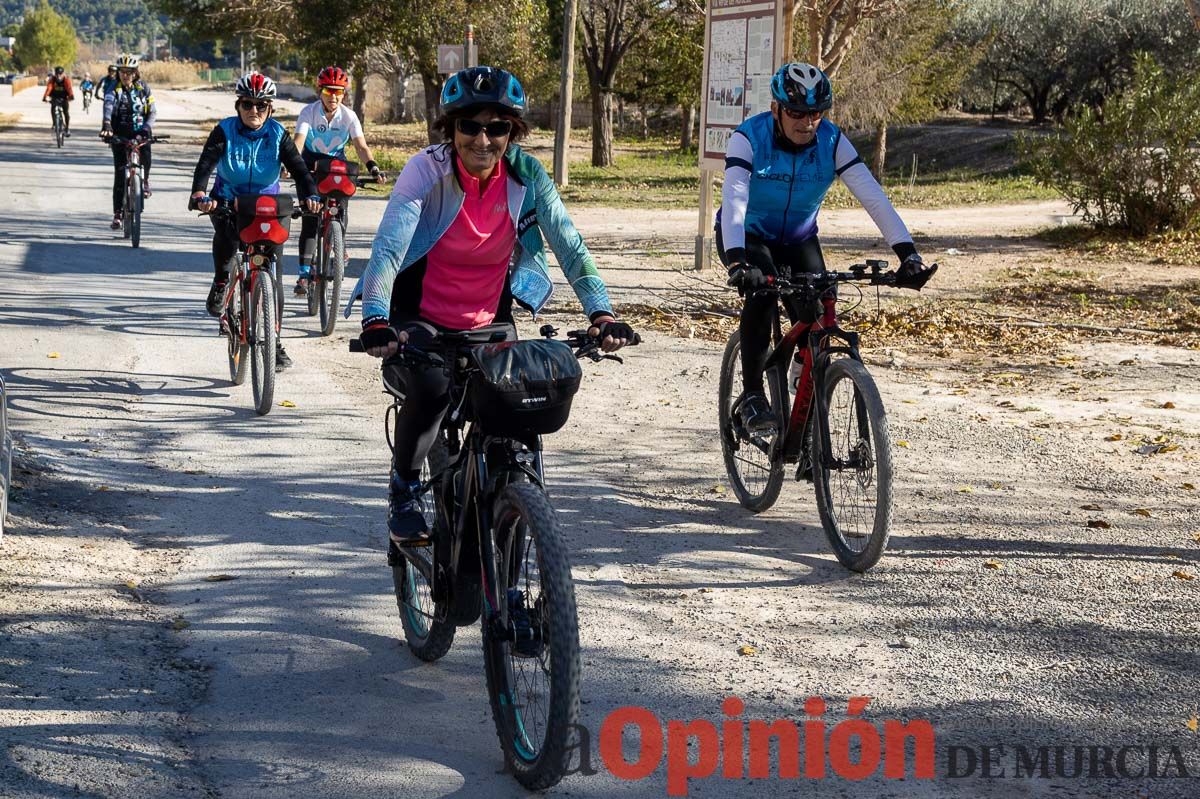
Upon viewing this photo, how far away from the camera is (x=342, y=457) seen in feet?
25.3

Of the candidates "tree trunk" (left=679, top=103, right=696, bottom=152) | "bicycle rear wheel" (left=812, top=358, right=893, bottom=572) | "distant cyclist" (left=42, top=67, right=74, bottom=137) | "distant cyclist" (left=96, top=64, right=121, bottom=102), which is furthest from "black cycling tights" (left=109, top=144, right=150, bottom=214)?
"tree trunk" (left=679, top=103, right=696, bottom=152)

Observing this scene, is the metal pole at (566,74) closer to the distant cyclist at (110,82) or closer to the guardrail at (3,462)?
the distant cyclist at (110,82)

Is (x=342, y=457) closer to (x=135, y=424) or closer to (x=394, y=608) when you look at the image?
(x=135, y=424)

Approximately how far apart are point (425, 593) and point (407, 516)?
0.41 meters

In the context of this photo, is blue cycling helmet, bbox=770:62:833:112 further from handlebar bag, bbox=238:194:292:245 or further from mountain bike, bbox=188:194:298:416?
handlebar bag, bbox=238:194:292:245

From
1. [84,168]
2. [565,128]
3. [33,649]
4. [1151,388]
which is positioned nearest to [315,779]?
[33,649]

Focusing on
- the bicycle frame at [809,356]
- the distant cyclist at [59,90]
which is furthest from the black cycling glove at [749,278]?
the distant cyclist at [59,90]

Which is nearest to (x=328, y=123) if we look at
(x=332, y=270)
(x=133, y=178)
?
(x=332, y=270)

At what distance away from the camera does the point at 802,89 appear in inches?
246

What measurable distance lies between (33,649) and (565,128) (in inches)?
942

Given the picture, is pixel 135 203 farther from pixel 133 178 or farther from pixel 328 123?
pixel 328 123

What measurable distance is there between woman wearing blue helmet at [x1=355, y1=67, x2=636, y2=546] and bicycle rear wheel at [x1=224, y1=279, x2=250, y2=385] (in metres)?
4.57

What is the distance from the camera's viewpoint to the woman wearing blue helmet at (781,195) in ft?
20.6

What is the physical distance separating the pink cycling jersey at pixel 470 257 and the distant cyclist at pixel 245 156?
494cm
